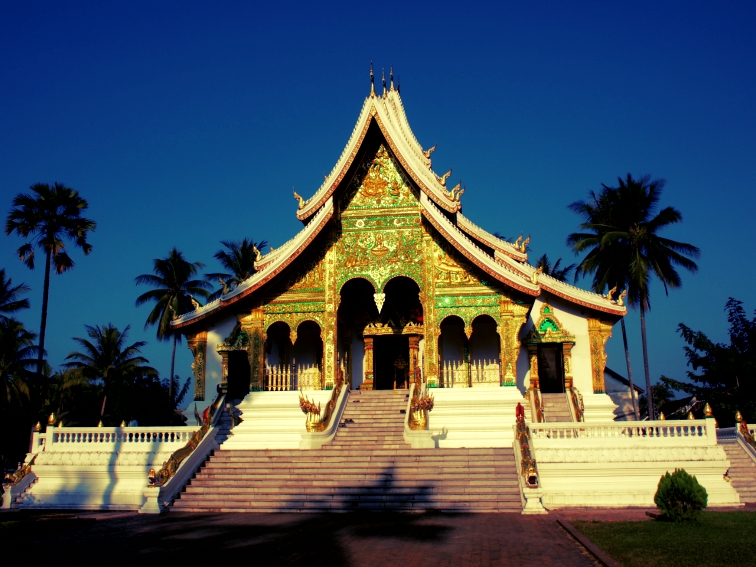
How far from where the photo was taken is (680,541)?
8336 mm

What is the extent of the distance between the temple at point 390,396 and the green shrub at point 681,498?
6.99 feet

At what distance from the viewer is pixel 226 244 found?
38.2 meters

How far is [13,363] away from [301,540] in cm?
2122

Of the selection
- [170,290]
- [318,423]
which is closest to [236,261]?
[170,290]

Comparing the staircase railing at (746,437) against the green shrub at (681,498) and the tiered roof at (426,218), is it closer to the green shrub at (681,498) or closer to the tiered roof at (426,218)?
the tiered roof at (426,218)

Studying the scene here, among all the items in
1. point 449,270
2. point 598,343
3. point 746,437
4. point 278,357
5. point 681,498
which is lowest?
point 681,498

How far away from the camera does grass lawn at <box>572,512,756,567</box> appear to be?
7242 millimetres

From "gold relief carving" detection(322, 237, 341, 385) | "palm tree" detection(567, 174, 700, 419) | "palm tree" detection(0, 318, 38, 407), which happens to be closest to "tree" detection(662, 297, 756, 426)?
"palm tree" detection(567, 174, 700, 419)

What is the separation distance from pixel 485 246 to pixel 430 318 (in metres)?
4.58

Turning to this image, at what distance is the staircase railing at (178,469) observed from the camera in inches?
494

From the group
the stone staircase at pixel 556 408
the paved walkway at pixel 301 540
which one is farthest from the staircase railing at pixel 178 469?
the stone staircase at pixel 556 408

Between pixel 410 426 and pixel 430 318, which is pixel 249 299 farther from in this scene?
pixel 410 426

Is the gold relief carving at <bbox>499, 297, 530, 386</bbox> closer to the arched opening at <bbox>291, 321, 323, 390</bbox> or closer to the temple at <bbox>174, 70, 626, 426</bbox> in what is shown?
the temple at <bbox>174, 70, 626, 426</bbox>

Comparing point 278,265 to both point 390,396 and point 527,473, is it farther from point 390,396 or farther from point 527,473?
point 527,473
